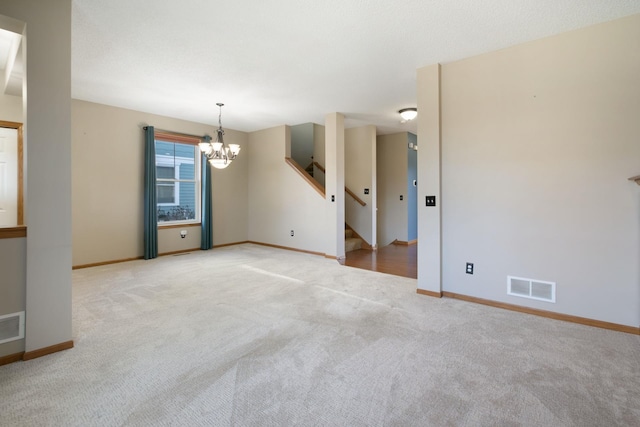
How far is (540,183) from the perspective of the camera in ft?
9.25

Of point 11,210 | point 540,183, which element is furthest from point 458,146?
point 11,210

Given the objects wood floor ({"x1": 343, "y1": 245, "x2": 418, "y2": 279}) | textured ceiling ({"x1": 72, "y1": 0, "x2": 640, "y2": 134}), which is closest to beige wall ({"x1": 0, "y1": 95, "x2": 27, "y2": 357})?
textured ceiling ({"x1": 72, "y1": 0, "x2": 640, "y2": 134})

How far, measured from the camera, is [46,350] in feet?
7.03

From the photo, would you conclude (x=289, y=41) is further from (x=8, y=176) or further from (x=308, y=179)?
(x=8, y=176)

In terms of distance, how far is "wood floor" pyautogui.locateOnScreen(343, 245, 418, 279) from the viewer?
454 centimetres

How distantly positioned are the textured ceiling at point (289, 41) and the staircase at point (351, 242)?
2.95 meters

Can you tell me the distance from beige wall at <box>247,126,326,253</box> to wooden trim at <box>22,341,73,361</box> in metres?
4.03

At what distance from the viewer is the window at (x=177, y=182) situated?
5.76 metres

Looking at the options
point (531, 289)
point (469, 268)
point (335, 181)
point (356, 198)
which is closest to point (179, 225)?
point (335, 181)

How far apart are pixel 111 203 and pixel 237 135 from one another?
2.92 metres

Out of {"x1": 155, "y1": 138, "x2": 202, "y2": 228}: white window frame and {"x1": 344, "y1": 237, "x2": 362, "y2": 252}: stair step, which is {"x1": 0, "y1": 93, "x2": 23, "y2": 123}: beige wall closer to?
{"x1": 155, "y1": 138, "x2": 202, "y2": 228}: white window frame

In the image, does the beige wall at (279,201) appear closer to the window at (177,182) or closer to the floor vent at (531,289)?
the window at (177,182)

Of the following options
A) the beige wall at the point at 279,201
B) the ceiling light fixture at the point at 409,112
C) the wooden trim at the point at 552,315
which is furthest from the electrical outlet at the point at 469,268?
the beige wall at the point at 279,201

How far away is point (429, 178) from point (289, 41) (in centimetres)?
205
